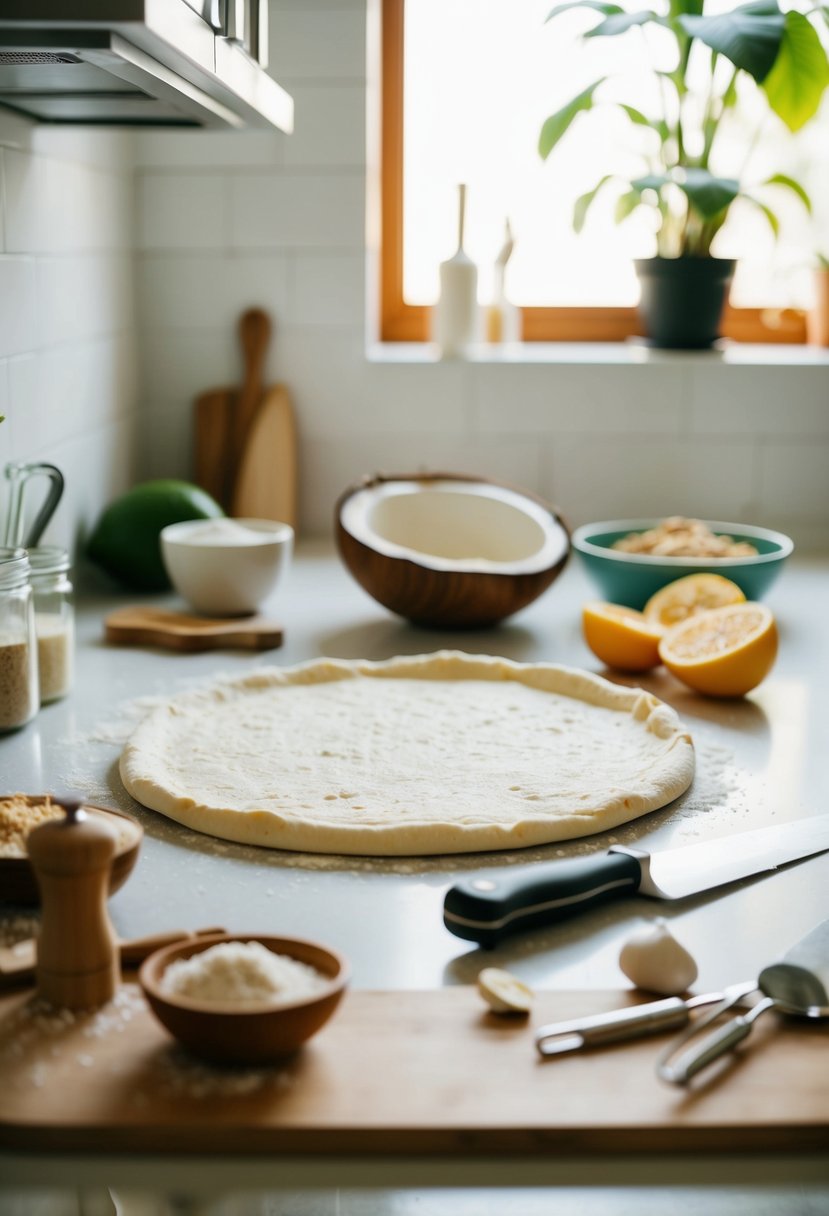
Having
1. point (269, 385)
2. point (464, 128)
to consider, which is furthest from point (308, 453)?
point (464, 128)

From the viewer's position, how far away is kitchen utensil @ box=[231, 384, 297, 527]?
212 centimetres

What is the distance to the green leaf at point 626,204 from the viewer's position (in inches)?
82.7

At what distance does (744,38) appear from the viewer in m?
1.84

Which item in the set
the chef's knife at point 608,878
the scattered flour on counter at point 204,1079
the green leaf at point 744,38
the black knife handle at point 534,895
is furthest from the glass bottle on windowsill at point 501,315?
the scattered flour on counter at point 204,1079

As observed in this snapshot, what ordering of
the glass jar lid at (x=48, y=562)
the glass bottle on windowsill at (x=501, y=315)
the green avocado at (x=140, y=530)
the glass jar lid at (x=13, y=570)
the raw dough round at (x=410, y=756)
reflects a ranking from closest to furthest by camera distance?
the raw dough round at (x=410, y=756)
the glass jar lid at (x=13, y=570)
the glass jar lid at (x=48, y=562)
the green avocado at (x=140, y=530)
the glass bottle on windowsill at (x=501, y=315)

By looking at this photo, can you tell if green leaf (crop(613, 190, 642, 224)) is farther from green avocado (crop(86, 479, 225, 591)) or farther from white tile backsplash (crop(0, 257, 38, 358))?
white tile backsplash (crop(0, 257, 38, 358))

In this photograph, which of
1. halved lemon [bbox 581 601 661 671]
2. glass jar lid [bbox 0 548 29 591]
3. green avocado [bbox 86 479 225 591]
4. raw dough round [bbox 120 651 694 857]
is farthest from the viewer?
green avocado [bbox 86 479 225 591]

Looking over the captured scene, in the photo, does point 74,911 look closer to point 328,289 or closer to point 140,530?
point 140,530

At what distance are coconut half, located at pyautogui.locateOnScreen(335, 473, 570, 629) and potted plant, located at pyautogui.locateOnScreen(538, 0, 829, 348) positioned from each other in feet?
1.92

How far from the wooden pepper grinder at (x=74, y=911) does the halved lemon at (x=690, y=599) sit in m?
0.92

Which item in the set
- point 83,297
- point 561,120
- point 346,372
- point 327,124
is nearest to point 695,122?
point 561,120

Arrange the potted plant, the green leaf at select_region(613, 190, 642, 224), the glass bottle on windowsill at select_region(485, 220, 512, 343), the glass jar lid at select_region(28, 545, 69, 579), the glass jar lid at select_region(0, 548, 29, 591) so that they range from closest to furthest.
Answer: the glass jar lid at select_region(0, 548, 29, 591) < the glass jar lid at select_region(28, 545, 69, 579) < the potted plant < the green leaf at select_region(613, 190, 642, 224) < the glass bottle on windowsill at select_region(485, 220, 512, 343)

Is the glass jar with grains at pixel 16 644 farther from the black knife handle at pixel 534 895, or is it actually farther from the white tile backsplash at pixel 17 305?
the black knife handle at pixel 534 895

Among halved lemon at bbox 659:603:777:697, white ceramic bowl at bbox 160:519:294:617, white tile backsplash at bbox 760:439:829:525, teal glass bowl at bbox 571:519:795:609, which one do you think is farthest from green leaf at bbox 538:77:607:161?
halved lemon at bbox 659:603:777:697
